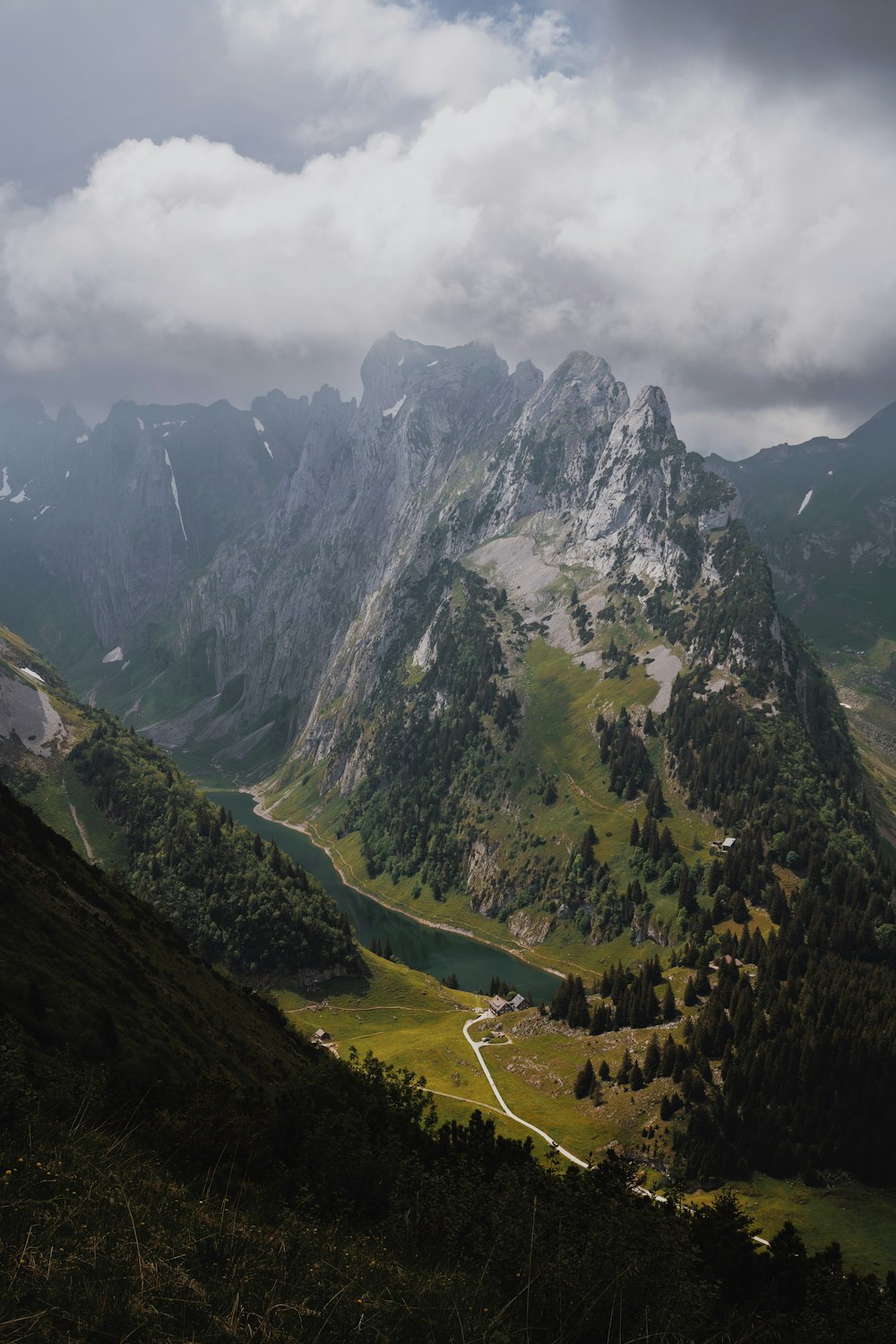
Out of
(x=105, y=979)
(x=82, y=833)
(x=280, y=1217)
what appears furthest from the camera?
(x=82, y=833)

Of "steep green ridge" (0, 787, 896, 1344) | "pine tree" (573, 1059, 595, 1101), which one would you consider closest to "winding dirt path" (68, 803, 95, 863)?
"steep green ridge" (0, 787, 896, 1344)

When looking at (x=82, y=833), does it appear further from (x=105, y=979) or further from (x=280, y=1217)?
(x=280, y=1217)

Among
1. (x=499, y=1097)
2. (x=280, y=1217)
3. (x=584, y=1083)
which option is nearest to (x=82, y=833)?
(x=499, y=1097)

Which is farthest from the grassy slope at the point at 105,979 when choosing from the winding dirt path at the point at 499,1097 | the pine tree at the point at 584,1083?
the pine tree at the point at 584,1083

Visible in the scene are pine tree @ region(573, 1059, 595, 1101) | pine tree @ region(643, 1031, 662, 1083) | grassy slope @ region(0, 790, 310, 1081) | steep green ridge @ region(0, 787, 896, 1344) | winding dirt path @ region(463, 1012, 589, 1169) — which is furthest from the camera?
pine tree @ region(573, 1059, 595, 1101)

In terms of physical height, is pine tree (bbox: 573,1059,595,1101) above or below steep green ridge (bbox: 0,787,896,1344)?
below

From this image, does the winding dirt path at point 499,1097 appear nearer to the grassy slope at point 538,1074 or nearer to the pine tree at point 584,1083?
the grassy slope at point 538,1074

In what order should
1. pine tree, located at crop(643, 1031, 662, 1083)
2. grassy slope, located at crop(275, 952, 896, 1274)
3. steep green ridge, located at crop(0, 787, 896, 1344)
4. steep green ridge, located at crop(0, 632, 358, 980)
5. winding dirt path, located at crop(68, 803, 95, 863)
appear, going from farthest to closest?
winding dirt path, located at crop(68, 803, 95, 863) < steep green ridge, located at crop(0, 632, 358, 980) < pine tree, located at crop(643, 1031, 662, 1083) < grassy slope, located at crop(275, 952, 896, 1274) < steep green ridge, located at crop(0, 787, 896, 1344)

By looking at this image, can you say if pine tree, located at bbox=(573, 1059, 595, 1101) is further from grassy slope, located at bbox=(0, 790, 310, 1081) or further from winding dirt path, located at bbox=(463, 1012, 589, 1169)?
grassy slope, located at bbox=(0, 790, 310, 1081)

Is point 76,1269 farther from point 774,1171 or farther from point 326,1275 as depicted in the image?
point 774,1171

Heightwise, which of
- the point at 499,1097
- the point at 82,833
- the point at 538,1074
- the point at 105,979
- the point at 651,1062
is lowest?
the point at 499,1097
